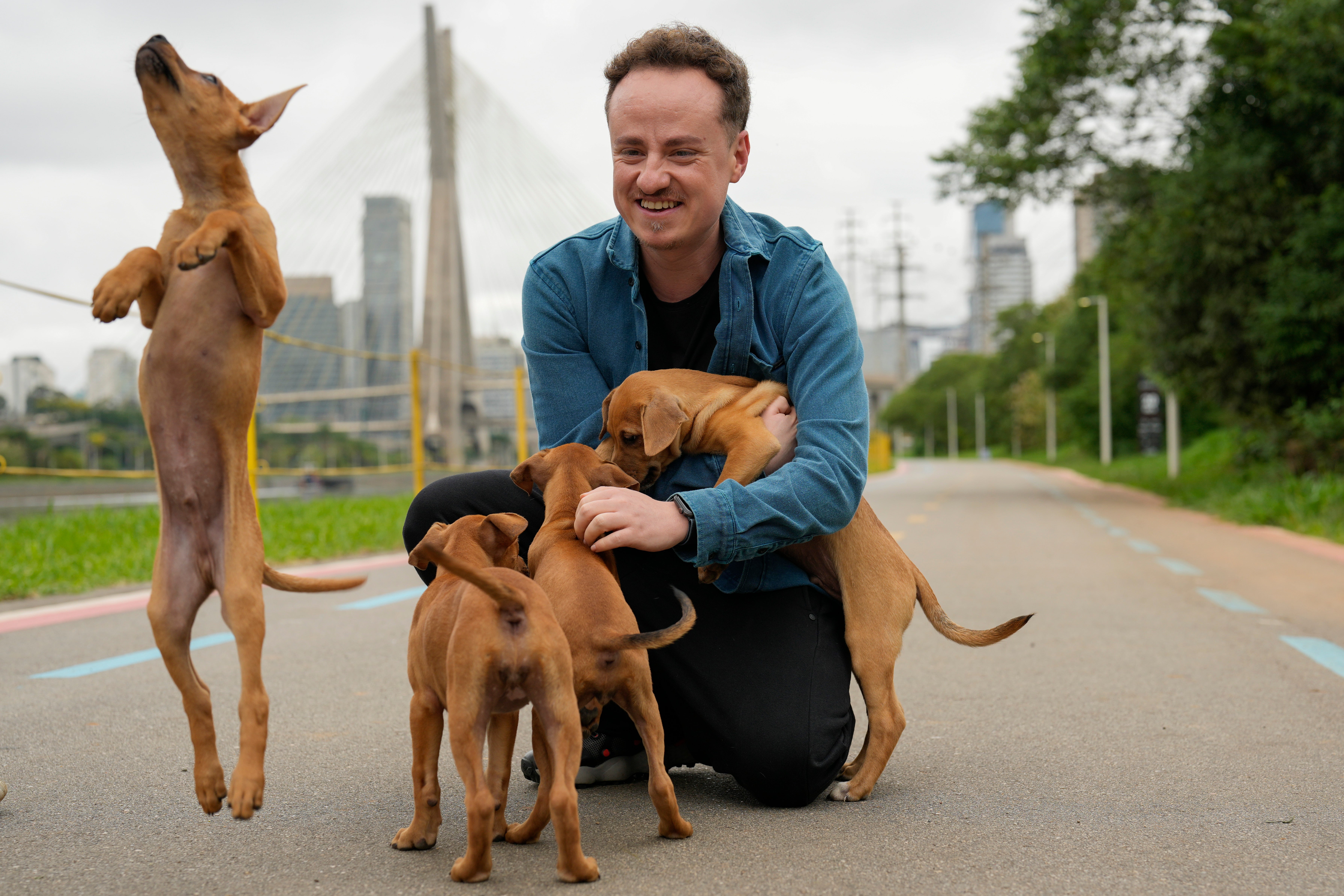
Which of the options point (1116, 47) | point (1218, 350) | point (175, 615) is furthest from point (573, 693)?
point (1116, 47)

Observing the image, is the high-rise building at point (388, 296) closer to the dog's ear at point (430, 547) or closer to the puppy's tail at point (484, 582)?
the dog's ear at point (430, 547)

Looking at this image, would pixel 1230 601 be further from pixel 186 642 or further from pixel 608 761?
pixel 186 642

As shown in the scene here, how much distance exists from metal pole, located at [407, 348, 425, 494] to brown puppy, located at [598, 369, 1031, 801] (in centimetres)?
1171

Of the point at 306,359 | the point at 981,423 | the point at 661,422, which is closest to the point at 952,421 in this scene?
the point at 981,423

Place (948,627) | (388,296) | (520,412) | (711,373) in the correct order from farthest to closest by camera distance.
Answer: (520,412) → (388,296) → (711,373) → (948,627)

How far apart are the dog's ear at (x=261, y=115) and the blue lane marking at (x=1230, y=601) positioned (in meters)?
6.30

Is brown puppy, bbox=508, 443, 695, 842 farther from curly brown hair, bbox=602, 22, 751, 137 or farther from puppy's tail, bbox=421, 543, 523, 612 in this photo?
curly brown hair, bbox=602, 22, 751, 137

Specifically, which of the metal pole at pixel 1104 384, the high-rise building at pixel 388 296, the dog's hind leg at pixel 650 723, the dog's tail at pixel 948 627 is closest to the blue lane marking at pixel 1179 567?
the dog's tail at pixel 948 627

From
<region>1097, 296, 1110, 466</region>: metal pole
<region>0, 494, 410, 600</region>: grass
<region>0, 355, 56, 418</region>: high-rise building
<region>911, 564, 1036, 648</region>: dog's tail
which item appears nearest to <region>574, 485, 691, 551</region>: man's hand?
<region>911, 564, 1036, 648</region>: dog's tail

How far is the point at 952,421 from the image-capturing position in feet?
367

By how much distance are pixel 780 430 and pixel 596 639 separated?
1.08m

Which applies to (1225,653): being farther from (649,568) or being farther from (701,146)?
(701,146)

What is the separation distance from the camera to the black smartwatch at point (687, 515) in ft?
9.53

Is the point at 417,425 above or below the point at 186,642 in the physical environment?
above
